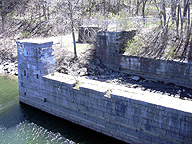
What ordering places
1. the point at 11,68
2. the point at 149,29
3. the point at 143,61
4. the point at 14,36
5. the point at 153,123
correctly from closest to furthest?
the point at 153,123, the point at 143,61, the point at 149,29, the point at 11,68, the point at 14,36

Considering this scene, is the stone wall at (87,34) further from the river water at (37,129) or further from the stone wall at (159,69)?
the river water at (37,129)

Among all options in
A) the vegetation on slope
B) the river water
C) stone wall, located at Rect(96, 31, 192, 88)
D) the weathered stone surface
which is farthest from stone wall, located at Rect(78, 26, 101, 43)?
the river water

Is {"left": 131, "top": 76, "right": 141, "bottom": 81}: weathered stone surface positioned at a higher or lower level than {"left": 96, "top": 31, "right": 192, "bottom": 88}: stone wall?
lower

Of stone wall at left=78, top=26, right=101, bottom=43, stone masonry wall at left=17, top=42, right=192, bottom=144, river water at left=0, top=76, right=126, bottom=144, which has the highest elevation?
stone wall at left=78, top=26, right=101, bottom=43

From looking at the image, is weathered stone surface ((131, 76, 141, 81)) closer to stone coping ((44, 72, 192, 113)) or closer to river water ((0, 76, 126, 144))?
stone coping ((44, 72, 192, 113))

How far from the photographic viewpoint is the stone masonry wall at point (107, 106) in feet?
24.0

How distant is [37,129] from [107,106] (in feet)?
12.1

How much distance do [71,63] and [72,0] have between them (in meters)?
4.69

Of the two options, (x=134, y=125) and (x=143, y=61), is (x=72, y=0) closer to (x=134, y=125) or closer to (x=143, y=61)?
(x=143, y=61)

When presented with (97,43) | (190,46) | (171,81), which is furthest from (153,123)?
(97,43)

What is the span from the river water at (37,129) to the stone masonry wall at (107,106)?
1.08 ft

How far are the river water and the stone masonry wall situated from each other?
328 millimetres

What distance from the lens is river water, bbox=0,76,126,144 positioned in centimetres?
917

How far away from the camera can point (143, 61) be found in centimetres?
1423
